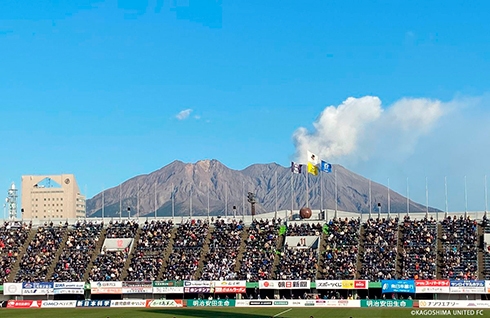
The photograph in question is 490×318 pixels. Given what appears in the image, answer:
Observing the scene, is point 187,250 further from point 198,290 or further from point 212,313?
point 212,313

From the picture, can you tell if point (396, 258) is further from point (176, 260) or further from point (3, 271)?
point (3, 271)

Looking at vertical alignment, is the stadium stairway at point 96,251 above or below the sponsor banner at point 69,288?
above

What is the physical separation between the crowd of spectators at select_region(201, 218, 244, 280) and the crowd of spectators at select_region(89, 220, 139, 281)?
512 inches

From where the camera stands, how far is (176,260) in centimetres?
10412

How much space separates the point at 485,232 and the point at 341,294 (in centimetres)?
2403

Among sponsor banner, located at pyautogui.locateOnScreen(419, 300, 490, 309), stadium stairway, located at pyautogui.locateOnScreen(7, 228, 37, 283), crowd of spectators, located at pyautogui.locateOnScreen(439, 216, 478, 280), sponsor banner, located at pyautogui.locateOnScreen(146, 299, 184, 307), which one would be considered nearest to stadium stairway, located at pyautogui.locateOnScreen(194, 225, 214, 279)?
sponsor banner, located at pyautogui.locateOnScreen(146, 299, 184, 307)

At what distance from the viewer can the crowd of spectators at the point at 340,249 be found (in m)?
96.8

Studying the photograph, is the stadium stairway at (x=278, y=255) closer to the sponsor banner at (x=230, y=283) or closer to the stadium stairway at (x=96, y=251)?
the sponsor banner at (x=230, y=283)

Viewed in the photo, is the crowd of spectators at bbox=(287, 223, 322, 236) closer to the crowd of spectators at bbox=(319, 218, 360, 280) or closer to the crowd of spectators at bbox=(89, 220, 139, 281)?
the crowd of spectators at bbox=(319, 218, 360, 280)

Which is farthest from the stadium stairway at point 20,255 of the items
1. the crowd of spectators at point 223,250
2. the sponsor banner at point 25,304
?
the crowd of spectators at point 223,250

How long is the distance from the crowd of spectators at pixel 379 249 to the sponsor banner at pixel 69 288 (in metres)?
38.8

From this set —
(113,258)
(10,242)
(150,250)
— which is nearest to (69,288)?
(113,258)

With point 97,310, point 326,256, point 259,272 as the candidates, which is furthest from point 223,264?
point 97,310

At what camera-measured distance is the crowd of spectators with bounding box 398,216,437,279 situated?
9438 cm
